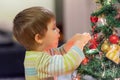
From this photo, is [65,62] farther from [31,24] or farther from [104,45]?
[104,45]

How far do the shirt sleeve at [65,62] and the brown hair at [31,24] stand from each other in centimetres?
14

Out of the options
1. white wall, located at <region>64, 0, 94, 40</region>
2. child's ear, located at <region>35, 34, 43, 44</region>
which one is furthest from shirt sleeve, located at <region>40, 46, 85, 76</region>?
white wall, located at <region>64, 0, 94, 40</region>

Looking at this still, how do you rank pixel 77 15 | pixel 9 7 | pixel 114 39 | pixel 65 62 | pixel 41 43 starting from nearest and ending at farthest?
pixel 65 62
pixel 41 43
pixel 114 39
pixel 77 15
pixel 9 7

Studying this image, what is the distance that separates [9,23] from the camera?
3.67 metres

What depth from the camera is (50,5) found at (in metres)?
3.74

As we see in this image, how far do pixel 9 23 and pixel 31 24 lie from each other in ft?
8.18

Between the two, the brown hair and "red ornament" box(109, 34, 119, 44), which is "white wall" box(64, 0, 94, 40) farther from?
the brown hair

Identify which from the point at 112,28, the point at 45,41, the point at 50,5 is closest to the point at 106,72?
the point at 112,28

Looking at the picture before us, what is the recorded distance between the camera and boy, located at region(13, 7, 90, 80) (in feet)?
3.89

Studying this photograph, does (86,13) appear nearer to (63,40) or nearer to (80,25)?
(80,25)

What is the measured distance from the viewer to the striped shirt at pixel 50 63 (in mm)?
1172

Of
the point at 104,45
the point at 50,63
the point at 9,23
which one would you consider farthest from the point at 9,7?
the point at 50,63

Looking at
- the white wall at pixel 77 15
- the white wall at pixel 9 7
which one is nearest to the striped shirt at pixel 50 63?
the white wall at pixel 77 15

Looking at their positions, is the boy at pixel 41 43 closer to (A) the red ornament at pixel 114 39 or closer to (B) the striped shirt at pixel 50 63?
(B) the striped shirt at pixel 50 63
